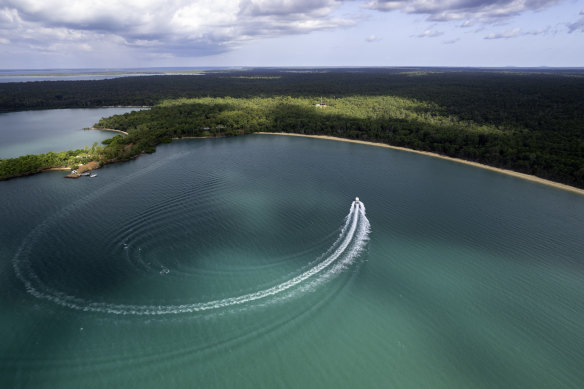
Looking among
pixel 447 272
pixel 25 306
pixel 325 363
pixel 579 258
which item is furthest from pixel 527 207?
pixel 25 306

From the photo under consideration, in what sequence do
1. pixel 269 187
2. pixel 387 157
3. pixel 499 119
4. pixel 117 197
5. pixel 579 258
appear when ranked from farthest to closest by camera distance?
pixel 499 119, pixel 387 157, pixel 269 187, pixel 117 197, pixel 579 258

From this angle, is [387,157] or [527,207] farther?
[387,157]

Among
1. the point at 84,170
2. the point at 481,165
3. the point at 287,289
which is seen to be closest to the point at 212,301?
the point at 287,289

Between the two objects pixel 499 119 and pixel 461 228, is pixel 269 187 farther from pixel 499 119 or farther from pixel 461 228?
pixel 499 119


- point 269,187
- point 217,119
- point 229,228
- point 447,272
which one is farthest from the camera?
point 217,119

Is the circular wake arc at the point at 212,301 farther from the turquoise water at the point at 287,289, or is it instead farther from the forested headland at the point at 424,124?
the forested headland at the point at 424,124

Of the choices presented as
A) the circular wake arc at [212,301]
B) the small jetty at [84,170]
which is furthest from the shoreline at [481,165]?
the small jetty at [84,170]
